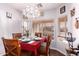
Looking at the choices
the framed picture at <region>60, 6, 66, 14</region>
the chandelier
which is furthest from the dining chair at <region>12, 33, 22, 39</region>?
the framed picture at <region>60, 6, 66, 14</region>

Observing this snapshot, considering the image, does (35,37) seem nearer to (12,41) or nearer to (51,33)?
(51,33)

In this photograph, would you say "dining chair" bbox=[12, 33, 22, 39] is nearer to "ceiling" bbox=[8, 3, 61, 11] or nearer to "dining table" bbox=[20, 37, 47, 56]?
"dining table" bbox=[20, 37, 47, 56]

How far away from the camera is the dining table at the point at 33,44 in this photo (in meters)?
1.67

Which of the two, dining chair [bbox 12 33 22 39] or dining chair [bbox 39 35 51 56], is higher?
dining chair [bbox 12 33 22 39]

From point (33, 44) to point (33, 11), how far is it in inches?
21.2

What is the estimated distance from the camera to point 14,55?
1.70 metres

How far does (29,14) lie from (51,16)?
0.36m

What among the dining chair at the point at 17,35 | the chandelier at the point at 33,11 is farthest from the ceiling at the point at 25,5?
the dining chair at the point at 17,35

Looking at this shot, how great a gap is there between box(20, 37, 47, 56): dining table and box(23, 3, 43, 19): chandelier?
40cm

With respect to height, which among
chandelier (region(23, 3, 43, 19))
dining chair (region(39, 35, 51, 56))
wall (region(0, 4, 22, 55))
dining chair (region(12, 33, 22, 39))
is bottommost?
dining chair (region(39, 35, 51, 56))

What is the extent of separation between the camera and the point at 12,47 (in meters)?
1.72

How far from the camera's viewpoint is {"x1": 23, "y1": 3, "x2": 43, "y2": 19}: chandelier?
5.41 ft

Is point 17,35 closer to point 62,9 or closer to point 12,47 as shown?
point 12,47

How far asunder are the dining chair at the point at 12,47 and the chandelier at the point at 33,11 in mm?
465
